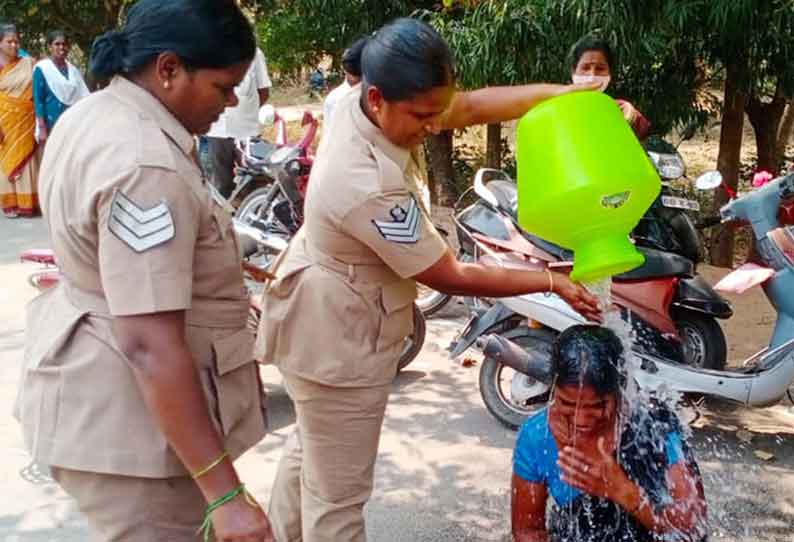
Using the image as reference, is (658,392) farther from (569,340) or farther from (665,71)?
(665,71)

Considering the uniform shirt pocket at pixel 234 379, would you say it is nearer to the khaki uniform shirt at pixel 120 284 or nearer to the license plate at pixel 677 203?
the khaki uniform shirt at pixel 120 284

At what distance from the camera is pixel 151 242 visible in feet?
4.93

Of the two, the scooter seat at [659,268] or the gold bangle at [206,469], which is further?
the scooter seat at [659,268]

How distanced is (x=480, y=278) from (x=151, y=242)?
3.12 ft

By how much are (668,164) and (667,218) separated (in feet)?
1.04

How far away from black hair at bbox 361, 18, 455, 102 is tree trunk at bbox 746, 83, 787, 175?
6482 millimetres

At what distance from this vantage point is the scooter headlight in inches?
156

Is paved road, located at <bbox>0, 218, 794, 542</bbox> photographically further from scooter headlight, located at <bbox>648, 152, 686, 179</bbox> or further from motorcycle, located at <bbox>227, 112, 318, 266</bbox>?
motorcycle, located at <bbox>227, 112, 318, 266</bbox>

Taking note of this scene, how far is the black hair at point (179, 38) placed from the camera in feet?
5.18

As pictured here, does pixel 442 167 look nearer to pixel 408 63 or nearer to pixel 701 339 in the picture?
pixel 701 339

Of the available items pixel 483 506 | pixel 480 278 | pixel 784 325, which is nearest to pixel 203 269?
pixel 480 278

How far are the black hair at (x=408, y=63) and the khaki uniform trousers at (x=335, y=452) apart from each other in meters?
0.74

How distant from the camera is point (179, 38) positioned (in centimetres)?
158

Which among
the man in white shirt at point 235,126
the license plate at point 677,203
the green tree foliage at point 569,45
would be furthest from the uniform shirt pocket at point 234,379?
the man in white shirt at point 235,126
